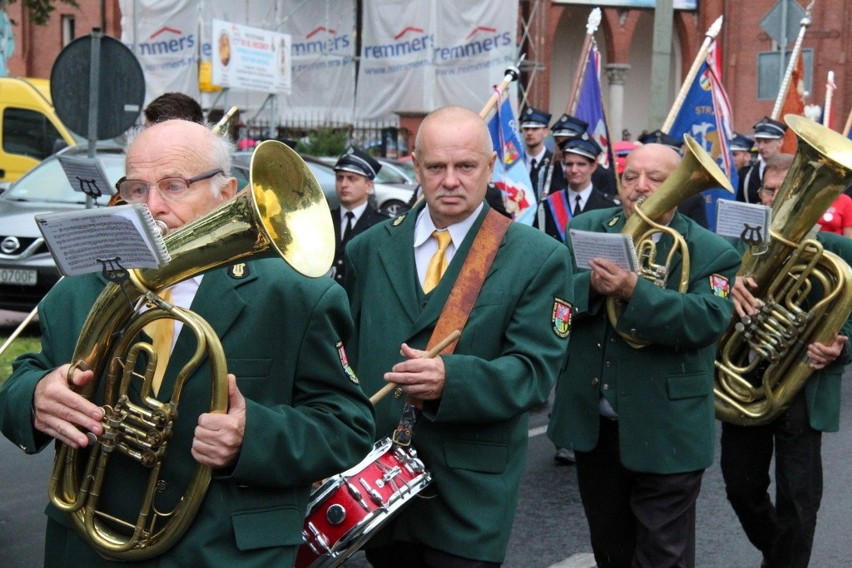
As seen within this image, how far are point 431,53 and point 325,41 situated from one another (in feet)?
10.1

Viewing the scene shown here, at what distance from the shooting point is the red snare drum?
11.1 feet

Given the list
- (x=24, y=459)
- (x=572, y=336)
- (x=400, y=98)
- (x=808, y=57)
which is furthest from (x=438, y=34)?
(x=572, y=336)

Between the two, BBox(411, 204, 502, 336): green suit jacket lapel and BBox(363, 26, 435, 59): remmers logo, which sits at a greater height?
BBox(363, 26, 435, 59): remmers logo

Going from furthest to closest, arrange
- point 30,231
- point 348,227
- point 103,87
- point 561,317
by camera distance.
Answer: point 30,231 < point 103,87 < point 348,227 < point 561,317

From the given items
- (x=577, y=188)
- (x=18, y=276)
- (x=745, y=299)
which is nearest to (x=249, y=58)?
(x=18, y=276)

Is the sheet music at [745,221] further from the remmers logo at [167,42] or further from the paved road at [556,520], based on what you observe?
the remmers logo at [167,42]

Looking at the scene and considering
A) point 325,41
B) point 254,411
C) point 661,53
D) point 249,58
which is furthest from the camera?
point 325,41

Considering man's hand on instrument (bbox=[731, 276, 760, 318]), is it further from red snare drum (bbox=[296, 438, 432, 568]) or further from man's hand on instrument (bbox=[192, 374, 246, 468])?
man's hand on instrument (bbox=[192, 374, 246, 468])

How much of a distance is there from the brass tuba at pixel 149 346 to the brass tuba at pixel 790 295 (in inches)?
121

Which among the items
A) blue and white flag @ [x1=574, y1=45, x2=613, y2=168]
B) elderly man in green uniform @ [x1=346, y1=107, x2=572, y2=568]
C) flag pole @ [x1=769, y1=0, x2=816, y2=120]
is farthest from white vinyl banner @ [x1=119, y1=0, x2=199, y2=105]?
elderly man in green uniform @ [x1=346, y1=107, x2=572, y2=568]

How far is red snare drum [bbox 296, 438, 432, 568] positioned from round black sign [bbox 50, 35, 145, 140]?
6.65 meters

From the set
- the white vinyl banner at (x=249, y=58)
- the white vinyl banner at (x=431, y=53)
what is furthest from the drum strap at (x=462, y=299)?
the white vinyl banner at (x=431, y=53)

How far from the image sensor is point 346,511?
3.39 metres

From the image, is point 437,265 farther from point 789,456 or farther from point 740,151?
point 740,151
